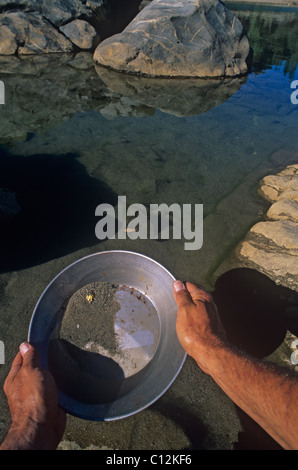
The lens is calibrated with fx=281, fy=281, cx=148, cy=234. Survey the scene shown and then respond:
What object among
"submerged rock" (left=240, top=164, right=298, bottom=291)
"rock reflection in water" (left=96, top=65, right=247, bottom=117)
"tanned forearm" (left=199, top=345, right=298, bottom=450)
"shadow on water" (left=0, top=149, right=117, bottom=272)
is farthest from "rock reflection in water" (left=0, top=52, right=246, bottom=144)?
"tanned forearm" (left=199, top=345, right=298, bottom=450)

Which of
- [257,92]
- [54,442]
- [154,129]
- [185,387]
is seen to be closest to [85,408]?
[54,442]

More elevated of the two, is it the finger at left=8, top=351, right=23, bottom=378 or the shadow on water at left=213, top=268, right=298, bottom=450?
the finger at left=8, top=351, right=23, bottom=378

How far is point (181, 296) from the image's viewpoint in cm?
197

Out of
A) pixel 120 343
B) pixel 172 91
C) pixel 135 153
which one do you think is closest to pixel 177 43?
pixel 172 91

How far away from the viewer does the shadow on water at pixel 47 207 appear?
2.91 metres

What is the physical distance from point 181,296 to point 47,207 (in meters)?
2.25

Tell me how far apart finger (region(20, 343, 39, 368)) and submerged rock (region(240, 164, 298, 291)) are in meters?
2.08

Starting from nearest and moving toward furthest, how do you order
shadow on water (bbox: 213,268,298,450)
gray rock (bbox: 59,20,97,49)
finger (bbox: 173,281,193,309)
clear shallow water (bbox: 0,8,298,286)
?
finger (bbox: 173,281,193,309) → shadow on water (bbox: 213,268,298,450) → clear shallow water (bbox: 0,8,298,286) → gray rock (bbox: 59,20,97,49)

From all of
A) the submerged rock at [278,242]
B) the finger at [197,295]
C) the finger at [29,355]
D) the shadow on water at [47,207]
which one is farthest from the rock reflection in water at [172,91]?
the finger at [29,355]

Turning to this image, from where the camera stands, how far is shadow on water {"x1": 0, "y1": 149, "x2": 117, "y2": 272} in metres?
2.91

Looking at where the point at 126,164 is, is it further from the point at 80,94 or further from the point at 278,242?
the point at 80,94

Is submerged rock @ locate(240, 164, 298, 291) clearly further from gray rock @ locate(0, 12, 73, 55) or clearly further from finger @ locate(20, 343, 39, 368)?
gray rock @ locate(0, 12, 73, 55)

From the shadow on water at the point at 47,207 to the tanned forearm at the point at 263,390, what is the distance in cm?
186

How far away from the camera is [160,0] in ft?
28.1
